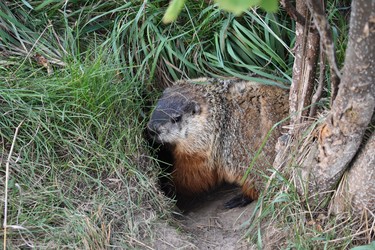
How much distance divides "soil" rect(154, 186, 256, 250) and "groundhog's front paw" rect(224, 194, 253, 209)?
0.03 m

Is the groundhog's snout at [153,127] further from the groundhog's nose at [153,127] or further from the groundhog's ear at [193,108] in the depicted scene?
the groundhog's ear at [193,108]

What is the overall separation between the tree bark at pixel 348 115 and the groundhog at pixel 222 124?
0.66 m

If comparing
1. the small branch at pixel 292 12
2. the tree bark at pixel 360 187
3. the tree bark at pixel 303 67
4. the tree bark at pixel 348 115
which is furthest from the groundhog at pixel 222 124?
the small branch at pixel 292 12

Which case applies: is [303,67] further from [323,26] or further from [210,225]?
[210,225]

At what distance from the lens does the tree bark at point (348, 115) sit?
259 cm

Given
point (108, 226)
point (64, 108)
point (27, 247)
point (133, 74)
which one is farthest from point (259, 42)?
point (27, 247)

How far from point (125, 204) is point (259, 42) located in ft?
5.02

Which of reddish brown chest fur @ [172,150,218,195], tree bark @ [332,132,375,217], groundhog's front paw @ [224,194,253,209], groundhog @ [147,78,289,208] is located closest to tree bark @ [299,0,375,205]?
tree bark @ [332,132,375,217]

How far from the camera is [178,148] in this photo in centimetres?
410

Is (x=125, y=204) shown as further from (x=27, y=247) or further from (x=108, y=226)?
(x=27, y=247)

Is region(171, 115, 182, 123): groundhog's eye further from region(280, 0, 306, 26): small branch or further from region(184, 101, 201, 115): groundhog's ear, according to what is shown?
region(280, 0, 306, 26): small branch

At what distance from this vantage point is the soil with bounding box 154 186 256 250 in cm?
346

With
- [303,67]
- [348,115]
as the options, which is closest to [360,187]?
[348,115]

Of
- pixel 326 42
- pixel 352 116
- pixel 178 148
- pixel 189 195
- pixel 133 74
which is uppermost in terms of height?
pixel 326 42
